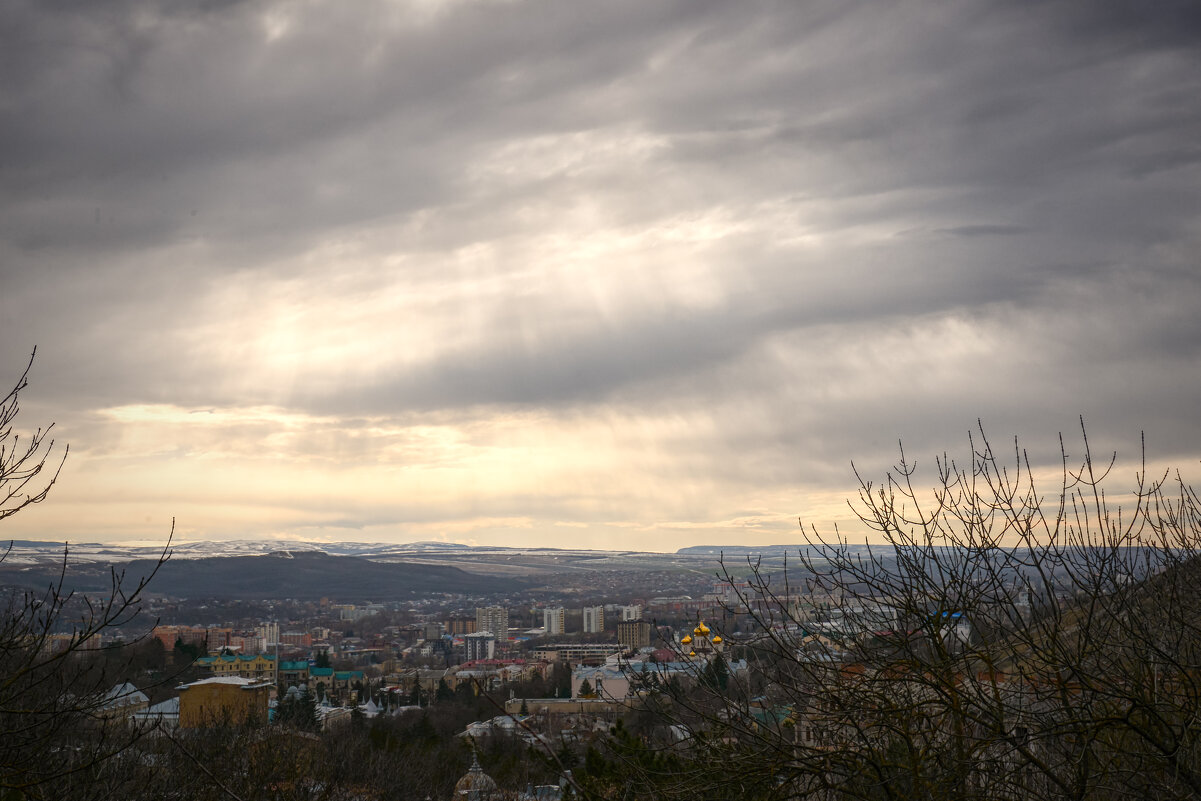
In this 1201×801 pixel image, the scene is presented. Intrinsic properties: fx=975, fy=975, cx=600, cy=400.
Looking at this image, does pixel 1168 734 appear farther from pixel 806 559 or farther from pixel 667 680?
pixel 667 680

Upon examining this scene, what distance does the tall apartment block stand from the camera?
17475cm

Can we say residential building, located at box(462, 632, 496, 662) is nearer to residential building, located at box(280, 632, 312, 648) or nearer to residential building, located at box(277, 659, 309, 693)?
residential building, located at box(280, 632, 312, 648)

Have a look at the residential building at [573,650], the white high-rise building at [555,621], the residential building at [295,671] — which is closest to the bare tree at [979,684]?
the residential building at [295,671]

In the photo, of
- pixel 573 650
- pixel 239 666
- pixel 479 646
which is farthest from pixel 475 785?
pixel 479 646

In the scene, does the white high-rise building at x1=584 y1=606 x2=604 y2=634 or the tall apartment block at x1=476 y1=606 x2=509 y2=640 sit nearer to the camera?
the white high-rise building at x1=584 y1=606 x2=604 y2=634

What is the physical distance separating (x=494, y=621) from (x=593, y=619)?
77.3 feet

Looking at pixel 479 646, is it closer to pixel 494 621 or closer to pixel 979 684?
pixel 494 621

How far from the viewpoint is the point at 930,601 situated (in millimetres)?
9453

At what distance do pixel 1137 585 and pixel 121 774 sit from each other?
15.7 m

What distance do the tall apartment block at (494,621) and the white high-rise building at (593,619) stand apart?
15811mm

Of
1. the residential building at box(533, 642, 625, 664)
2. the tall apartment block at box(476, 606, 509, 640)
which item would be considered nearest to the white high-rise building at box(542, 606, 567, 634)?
the tall apartment block at box(476, 606, 509, 640)

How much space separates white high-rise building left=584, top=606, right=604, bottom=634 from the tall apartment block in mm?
15811

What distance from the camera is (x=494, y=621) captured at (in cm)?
17838

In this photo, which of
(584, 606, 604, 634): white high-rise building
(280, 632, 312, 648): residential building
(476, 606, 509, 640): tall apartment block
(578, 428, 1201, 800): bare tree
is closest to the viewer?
(578, 428, 1201, 800): bare tree
